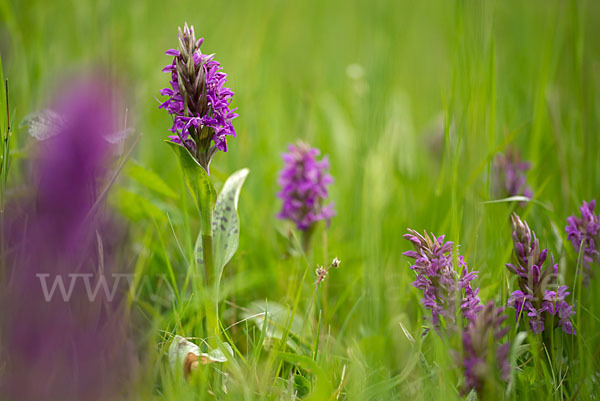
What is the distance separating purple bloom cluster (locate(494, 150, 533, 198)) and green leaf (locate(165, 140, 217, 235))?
3.93ft

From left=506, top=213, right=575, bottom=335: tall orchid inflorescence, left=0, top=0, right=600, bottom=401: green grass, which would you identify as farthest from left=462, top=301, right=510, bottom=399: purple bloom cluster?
left=506, top=213, right=575, bottom=335: tall orchid inflorescence

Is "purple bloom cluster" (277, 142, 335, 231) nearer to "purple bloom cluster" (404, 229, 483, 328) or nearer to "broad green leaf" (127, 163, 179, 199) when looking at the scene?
"broad green leaf" (127, 163, 179, 199)

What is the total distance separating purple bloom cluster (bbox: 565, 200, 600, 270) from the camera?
4.25 ft

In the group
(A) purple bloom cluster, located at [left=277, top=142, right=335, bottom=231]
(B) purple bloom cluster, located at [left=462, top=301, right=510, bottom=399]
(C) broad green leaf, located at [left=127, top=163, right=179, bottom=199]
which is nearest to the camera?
(B) purple bloom cluster, located at [left=462, top=301, right=510, bottom=399]

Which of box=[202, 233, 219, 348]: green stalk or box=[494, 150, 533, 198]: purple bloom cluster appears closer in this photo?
box=[202, 233, 219, 348]: green stalk

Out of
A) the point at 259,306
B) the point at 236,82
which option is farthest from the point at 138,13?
the point at 259,306

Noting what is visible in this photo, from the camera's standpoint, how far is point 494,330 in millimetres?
1065

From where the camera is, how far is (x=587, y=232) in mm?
1301

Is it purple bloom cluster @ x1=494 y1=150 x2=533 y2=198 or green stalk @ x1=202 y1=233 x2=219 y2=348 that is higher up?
purple bloom cluster @ x1=494 y1=150 x2=533 y2=198

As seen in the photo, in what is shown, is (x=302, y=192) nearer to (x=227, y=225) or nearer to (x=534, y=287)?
(x=227, y=225)

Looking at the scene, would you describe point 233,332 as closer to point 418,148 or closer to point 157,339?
point 157,339

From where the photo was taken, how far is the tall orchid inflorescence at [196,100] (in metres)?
1.11

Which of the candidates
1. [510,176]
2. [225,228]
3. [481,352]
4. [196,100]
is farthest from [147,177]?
[510,176]

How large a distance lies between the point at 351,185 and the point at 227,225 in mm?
1184
